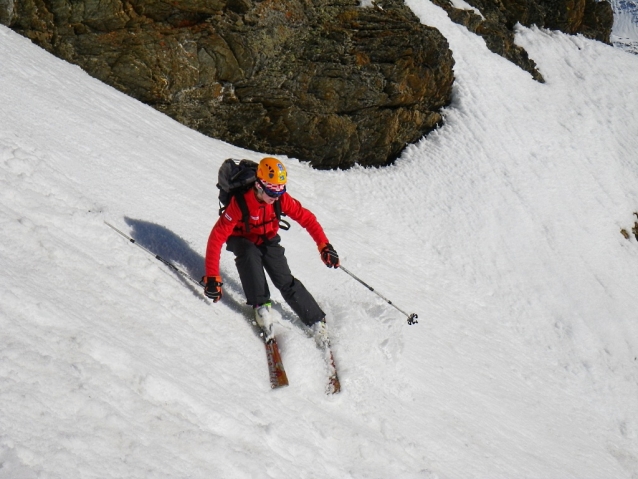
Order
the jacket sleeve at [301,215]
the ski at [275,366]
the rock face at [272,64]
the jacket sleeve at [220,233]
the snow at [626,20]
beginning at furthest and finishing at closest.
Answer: the snow at [626,20]
the rock face at [272,64]
the jacket sleeve at [301,215]
the jacket sleeve at [220,233]
the ski at [275,366]

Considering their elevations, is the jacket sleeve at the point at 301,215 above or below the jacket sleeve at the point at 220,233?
above

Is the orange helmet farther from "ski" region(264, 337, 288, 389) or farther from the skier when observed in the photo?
"ski" region(264, 337, 288, 389)

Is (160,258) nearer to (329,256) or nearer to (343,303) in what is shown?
(329,256)

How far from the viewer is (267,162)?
6.12m

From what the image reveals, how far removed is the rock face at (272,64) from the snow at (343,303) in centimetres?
66

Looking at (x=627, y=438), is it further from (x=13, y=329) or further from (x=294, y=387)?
(x=13, y=329)

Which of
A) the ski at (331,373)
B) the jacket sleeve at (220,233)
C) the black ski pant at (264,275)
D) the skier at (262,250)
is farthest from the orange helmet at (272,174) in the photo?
the ski at (331,373)

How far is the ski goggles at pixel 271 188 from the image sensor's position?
6.18 meters

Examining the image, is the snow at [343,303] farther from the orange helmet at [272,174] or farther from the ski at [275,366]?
the orange helmet at [272,174]

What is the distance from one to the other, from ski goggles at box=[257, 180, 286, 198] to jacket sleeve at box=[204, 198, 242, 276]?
0.38 m

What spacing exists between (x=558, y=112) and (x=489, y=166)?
5.10 meters

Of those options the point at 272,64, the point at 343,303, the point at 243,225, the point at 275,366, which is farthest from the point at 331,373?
the point at 272,64

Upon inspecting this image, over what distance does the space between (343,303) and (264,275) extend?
75.0 inches

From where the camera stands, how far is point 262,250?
666 centimetres
